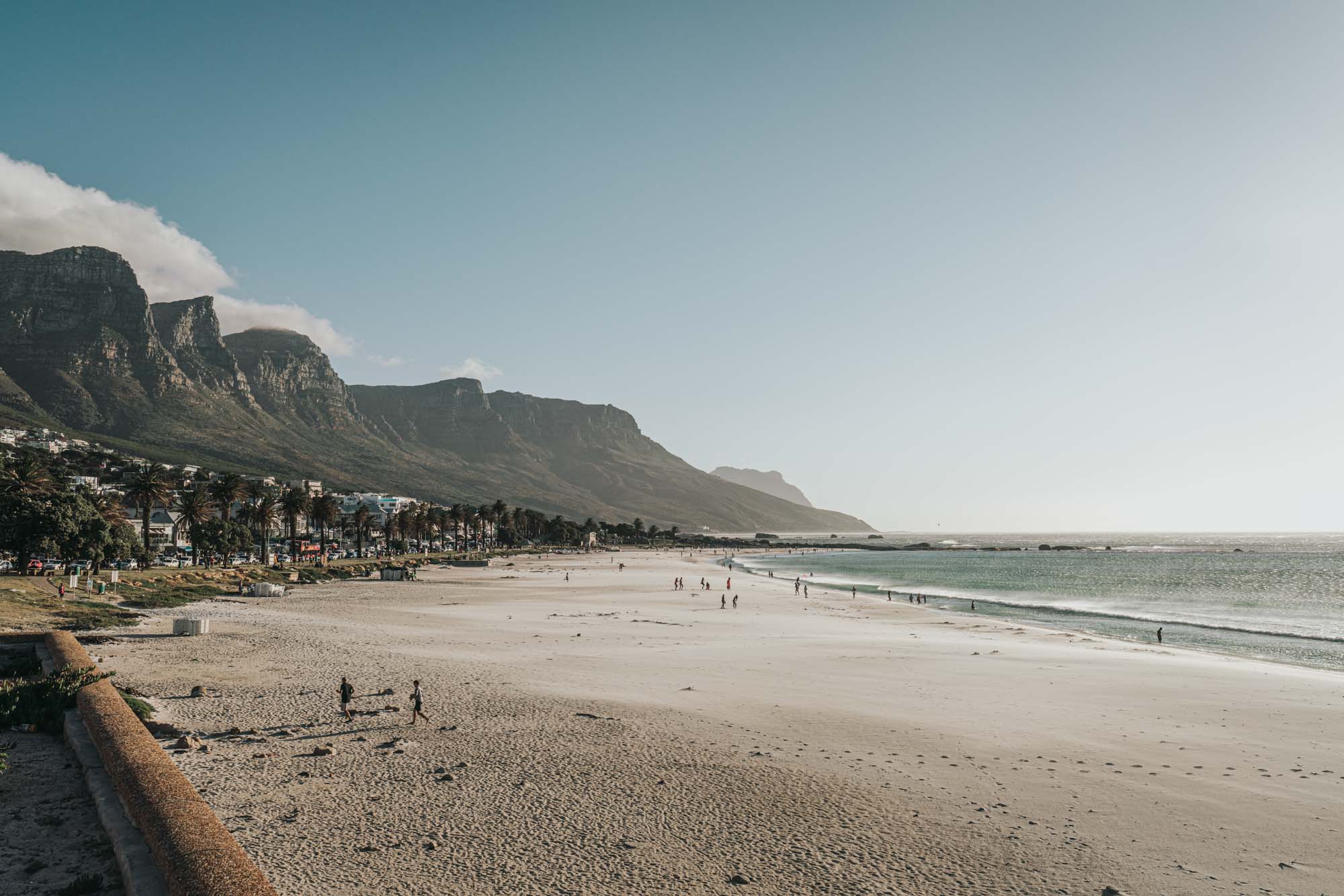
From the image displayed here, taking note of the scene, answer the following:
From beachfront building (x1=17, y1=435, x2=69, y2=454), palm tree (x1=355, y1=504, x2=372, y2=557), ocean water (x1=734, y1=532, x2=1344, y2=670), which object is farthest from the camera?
beachfront building (x1=17, y1=435, x2=69, y2=454)

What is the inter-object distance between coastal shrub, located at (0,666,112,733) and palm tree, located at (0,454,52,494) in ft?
192

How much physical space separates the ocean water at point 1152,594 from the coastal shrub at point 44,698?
5214 centimetres

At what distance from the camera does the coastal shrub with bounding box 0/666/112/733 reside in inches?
664

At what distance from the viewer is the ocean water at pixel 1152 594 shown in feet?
154

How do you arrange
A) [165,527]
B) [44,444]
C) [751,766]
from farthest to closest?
[44,444], [165,527], [751,766]

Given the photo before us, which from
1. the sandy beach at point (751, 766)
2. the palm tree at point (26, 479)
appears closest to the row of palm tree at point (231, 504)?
the palm tree at point (26, 479)

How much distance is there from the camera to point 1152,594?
80062 millimetres

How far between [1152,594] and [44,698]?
95.1 metres

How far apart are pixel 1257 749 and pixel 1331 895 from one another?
34.1 feet

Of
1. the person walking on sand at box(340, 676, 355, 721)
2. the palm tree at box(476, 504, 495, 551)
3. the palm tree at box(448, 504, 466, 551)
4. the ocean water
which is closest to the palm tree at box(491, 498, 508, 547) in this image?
the palm tree at box(476, 504, 495, 551)

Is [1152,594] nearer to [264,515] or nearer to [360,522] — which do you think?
[264,515]

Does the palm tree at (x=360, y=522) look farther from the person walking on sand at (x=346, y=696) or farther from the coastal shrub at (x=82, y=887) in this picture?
the coastal shrub at (x=82, y=887)

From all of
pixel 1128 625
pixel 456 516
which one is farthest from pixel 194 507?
pixel 1128 625

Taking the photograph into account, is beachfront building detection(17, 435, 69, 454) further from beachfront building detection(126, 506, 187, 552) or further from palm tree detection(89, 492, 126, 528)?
palm tree detection(89, 492, 126, 528)
